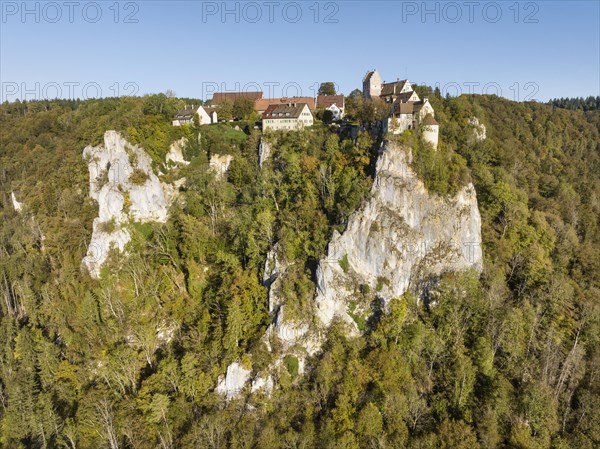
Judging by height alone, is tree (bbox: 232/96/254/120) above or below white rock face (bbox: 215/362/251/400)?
above

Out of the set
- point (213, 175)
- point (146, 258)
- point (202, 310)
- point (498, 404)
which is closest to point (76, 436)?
point (202, 310)

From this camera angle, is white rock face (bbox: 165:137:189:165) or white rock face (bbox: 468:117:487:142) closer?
white rock face (bbox: 165:137:189:165)

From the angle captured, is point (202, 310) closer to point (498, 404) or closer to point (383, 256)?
point (383, 256)

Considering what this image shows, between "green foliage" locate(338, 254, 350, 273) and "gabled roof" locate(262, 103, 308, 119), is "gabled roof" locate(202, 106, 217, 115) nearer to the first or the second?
"gabled roof" locate(262, 103, 308, 119)

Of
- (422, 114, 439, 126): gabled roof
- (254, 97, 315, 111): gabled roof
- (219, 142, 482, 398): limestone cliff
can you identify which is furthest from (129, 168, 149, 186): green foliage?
(422, 114, 439, 126): gabled roof

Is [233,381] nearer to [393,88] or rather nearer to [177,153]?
[177,153]

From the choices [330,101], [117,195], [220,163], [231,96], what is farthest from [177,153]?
[330,101]

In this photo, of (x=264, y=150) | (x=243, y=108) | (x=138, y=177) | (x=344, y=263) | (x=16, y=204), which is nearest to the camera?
(x=344, y=263)
